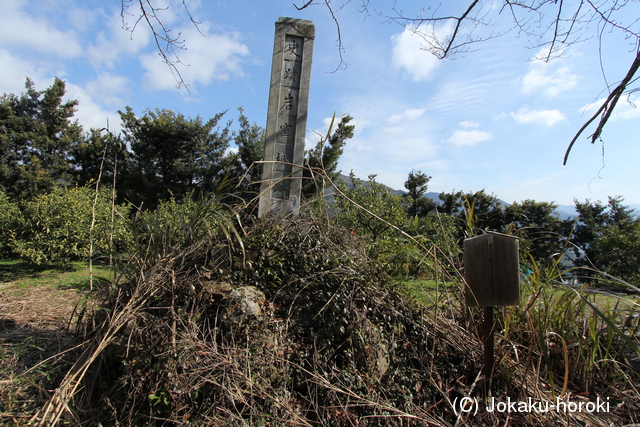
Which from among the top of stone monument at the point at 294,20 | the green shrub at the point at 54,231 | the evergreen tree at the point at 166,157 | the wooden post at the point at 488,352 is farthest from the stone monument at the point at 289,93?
the evergreen tree at the point at 166,157

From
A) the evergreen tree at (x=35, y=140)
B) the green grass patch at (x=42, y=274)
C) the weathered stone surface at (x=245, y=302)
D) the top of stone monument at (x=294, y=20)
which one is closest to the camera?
the weathered stone surface at (x=245, y=302)

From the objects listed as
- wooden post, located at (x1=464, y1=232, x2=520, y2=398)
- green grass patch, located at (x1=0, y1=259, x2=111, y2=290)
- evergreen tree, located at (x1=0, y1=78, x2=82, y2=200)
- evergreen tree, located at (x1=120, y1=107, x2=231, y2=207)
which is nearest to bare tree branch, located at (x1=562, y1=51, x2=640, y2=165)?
wooden post, located at (x1=464, y1=232, x2=520, y2=398)

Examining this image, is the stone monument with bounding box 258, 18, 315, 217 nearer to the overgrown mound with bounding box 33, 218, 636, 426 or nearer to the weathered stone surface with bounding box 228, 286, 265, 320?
the overgrown mound with bounding box 33, 218, 636, 426

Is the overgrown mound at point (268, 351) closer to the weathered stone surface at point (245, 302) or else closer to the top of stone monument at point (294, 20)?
the weathered stone surface at point (245, 302)

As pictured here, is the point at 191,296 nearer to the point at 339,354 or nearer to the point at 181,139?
the point at 339,354

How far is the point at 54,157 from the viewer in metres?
16.4

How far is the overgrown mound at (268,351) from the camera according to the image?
1.91 m

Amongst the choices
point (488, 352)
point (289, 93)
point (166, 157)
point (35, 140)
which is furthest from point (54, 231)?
point (35, 140)

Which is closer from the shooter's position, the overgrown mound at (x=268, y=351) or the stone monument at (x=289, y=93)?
the overgrown mound at (x=268, y=351)

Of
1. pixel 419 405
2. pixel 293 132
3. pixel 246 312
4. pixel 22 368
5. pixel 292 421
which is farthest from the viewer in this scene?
pixel 293 132

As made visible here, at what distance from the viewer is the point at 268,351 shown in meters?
2.08

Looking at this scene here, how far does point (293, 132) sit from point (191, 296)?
8.26 ft

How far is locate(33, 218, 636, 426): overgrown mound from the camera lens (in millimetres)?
1908

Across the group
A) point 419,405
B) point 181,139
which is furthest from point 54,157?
point 419,405
